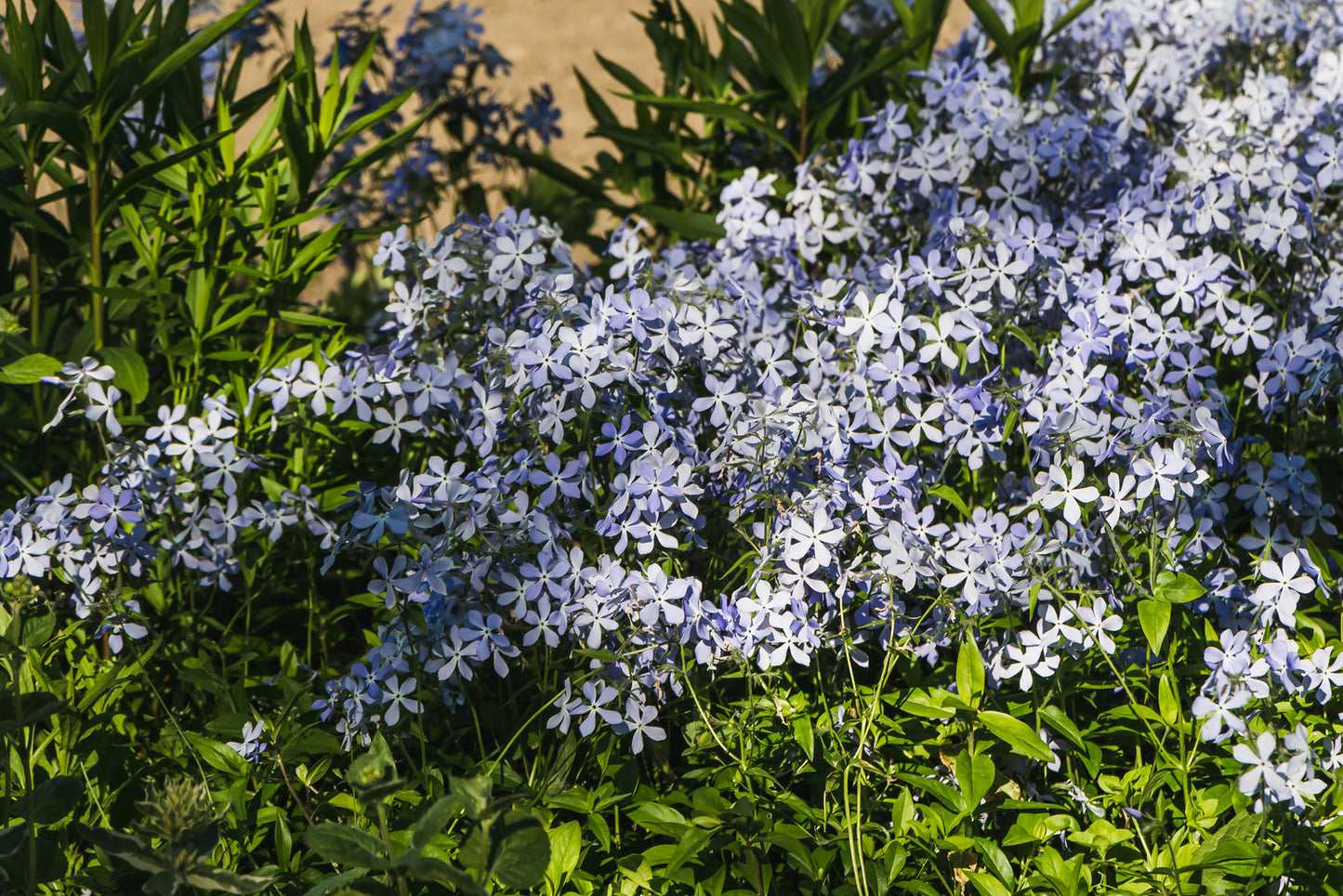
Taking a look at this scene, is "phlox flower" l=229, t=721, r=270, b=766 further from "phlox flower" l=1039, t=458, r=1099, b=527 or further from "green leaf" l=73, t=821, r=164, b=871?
"phlox flower" l=1039, t=458, r=1099, b=527

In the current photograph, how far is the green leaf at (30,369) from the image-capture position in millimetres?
2092

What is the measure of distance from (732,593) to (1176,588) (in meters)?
0.74

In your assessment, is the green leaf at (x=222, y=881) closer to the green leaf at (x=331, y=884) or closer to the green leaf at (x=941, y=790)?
the green leaf at (x=331, y=884)

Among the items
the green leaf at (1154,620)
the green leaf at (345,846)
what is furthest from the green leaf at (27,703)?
the green leaf at (1154,620)

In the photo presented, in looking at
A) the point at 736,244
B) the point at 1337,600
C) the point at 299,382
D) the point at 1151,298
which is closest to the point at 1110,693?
the point at 1337,600

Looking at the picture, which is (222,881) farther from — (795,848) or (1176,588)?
(1176,588)

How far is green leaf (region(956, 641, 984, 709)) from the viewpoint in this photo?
1789mm

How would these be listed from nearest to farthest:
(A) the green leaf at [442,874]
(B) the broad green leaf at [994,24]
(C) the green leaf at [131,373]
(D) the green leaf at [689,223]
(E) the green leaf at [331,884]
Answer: (A) the green leaf at [442,874]
(E) the green leaf at [331,884]
(C) the green leaf at [131,373]
(B) the broad green leaf at [994,24]
(D) the green leaf at [689,223]

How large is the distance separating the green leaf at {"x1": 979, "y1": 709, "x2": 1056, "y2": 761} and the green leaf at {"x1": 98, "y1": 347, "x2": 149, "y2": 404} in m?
1.78

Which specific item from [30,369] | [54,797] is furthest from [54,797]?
[30,369]

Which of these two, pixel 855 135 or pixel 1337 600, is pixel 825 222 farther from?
pixel 1337 600

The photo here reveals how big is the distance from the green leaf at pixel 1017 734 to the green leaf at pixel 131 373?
1783mm

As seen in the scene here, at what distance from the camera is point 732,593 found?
6.50 feet

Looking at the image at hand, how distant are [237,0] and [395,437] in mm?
6695
